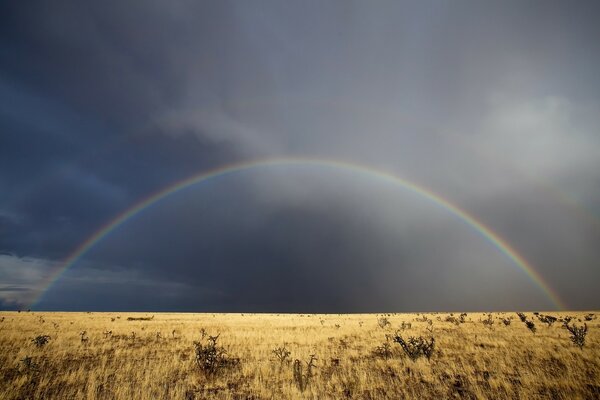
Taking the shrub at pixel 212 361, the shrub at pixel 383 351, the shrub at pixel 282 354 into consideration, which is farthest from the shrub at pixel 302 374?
the shrub at pixel 383 351

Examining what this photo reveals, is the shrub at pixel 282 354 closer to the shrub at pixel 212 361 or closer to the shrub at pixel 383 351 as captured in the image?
the shrub at pixel 212 361

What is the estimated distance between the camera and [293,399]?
39.5 feet

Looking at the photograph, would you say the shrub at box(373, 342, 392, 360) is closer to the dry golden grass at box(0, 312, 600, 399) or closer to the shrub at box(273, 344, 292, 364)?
the dry golden grass at box(0, 312, 600, 399)

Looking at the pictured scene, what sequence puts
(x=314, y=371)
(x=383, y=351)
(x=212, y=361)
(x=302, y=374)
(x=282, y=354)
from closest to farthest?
(x=302, y=374), (x=314, y=371), (x=212, y=361), (x=282, y=354), (x=383, y=351)

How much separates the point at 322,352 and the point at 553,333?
52.3 feet

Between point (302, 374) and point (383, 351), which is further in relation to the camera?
point (383, 351)

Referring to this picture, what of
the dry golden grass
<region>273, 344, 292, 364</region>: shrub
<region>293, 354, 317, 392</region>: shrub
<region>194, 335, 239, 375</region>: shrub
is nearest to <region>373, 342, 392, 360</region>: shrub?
the dry golden grass

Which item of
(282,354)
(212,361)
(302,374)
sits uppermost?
(282,354)

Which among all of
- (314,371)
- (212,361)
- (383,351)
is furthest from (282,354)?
(383,351)

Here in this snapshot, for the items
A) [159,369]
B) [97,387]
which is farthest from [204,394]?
[97,387]

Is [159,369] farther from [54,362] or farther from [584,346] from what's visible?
[584,346]

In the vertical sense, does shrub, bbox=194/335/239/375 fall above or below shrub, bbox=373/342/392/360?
below

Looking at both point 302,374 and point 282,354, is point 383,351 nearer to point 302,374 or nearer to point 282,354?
point 302,374

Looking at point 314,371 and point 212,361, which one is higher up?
point 212,361
